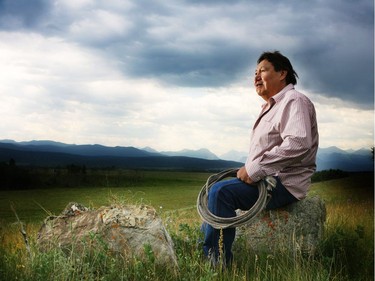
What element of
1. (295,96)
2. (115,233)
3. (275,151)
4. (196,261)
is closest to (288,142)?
(275,151)

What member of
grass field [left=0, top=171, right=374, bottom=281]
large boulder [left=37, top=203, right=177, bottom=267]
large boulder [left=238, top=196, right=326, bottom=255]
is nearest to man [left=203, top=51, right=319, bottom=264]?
large boulder [left=238, top=196, right=326, bottom=255]

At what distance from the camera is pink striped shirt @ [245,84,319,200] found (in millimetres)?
5750

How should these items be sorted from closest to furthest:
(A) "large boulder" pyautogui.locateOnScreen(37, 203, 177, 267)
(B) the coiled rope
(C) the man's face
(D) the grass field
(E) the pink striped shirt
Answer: (D) the grass field, (A) "large boulder" pyautogui.locateOnScreen(37, 203, 177, 267), (E) the pink striped shirt, (B) the coiled rope, (C) the man's face

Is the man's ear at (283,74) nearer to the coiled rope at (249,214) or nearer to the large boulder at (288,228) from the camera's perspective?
the coiled rope at (249,214)

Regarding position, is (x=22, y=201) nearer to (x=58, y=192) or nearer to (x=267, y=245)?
(x=58, y=192)

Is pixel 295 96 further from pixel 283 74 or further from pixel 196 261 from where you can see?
pixel 196 261

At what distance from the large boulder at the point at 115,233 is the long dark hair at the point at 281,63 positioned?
2385 mm

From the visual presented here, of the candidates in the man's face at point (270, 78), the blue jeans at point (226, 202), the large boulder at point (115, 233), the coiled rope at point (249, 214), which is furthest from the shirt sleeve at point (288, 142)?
the large boulder at point (115, 233)

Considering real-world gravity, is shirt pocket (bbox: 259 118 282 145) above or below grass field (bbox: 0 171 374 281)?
above

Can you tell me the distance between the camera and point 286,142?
5.73 m

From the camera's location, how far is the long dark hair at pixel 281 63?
6.32 m

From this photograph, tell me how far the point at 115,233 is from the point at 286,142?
222 centimetres

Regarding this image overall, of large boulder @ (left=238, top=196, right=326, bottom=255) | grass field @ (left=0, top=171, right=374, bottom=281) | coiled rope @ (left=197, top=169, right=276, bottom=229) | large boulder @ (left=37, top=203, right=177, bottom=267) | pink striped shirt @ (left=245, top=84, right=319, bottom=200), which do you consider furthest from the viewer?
large boulder @ (left=238, top=196, right=326, bottom=255)

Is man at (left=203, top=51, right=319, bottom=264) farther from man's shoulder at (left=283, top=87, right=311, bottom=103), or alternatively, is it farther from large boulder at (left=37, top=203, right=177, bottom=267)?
large boulder at (left=37, top=203, right=177, bottom=267)
